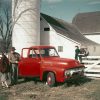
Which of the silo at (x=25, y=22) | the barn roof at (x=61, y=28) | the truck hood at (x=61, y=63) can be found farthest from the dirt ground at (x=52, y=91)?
the barn roof at (x=61, y=28)

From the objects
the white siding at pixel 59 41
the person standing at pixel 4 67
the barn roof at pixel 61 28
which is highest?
the barn roof at pixel 61 28

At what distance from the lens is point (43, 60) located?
533 inches

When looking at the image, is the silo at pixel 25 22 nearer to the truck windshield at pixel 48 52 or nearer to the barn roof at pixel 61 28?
the barn roof at pixel 61 28

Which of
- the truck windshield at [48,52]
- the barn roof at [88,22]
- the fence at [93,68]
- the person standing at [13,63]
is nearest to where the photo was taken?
the truck windshield at [48,52]

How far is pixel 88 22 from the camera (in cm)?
5244

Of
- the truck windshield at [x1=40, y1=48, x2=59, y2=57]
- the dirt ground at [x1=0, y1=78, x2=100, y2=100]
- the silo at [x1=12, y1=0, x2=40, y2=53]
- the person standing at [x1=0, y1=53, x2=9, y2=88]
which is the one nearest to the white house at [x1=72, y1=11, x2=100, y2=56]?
the silo at [x1=12, y1=0, x2=40, y2=53]

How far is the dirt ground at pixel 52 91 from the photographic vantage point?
10523 mm

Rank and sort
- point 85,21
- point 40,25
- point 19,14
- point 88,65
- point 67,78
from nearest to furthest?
point 67,78 → point 88,65 → point 19,14 → point 40,25 → point 85,21

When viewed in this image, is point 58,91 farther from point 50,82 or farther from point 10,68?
point 10,68

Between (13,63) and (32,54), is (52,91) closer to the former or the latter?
(32,54)

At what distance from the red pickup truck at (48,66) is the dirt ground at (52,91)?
0.48 meters

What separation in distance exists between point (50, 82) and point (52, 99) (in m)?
2.91

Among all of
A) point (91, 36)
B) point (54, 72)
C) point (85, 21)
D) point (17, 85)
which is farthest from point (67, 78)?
point (85, 21)

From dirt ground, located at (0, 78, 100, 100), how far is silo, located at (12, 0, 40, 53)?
15.2 meters
